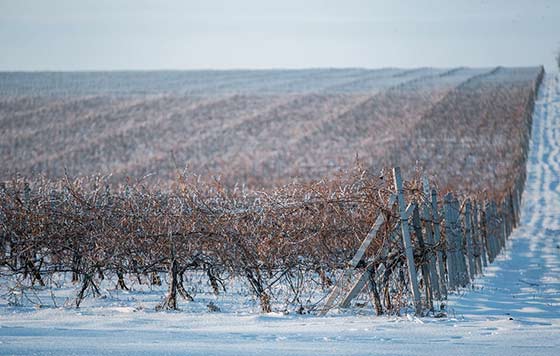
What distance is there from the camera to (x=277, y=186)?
12.9 meters

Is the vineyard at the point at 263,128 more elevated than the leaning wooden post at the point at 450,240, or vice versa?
the leaning wooden post at the point at 450,240

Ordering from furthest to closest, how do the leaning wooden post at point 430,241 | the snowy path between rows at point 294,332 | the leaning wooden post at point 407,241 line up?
Result: 1. the leaning wooden post at point 430,241
2. the leaning wooden post at point 407,241
3. the snowy path between rows at point 294,332

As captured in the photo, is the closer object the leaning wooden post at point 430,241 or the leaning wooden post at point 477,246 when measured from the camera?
the leaning wooden post at point 430,241

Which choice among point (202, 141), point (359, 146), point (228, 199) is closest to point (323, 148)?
point (359, 146)

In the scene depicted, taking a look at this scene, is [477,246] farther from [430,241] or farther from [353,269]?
[353,269]

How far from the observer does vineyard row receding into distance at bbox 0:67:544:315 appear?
29.9ft

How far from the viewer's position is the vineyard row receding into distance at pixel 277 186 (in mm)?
9102

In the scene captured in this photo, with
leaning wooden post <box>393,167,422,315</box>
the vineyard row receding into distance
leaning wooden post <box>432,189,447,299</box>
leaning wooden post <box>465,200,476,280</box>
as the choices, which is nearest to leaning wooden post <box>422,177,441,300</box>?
the vineyard row receding into distance

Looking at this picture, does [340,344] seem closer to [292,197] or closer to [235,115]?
[292,197]

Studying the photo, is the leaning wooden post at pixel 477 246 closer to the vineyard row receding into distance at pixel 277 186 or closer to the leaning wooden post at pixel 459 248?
the vineyard row receding into distance at pixel 277 186

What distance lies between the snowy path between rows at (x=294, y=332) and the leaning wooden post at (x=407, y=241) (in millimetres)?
255

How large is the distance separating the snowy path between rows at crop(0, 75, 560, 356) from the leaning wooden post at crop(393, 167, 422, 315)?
0.25 metres

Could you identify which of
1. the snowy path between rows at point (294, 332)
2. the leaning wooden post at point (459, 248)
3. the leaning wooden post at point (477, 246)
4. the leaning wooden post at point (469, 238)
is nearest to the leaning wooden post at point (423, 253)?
the snowy path between rows at point (294, 332)

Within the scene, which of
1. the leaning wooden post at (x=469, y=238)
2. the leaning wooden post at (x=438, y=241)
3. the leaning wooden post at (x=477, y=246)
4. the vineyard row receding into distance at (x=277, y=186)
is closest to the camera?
the vineyard row receding into distance at (x=277, y=186)
